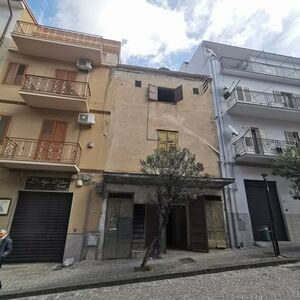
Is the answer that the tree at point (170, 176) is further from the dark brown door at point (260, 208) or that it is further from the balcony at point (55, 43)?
the balcony at point (55, 43)

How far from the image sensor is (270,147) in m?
12.7

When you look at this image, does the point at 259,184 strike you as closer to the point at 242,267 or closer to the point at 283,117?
the point at 283,117

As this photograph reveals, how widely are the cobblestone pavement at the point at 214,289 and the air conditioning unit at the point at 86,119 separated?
7.74m

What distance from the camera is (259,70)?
15430 millimetres

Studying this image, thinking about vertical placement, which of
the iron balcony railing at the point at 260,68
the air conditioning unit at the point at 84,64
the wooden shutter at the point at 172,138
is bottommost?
the wooden shutter at the point at 172,138

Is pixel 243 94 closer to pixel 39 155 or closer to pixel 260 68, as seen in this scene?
pixel 260 68

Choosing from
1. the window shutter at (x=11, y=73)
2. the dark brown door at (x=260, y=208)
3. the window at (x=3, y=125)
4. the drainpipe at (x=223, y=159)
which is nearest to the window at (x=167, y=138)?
the drainpipe at (x=223, y=159)

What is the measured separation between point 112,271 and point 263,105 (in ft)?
39.5

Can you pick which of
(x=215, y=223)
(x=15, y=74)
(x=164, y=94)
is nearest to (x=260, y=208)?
(x=215, y=223)

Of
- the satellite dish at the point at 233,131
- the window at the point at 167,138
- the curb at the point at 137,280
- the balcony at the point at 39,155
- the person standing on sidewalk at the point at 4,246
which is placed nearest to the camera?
the curb at the point at 137,280

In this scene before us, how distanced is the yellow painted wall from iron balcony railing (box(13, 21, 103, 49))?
2448 mm

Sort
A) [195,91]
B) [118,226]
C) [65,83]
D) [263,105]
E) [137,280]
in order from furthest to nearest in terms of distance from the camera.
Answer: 1. [195,91]
2. [263,105]
3. [65,83]
4. [118,226]
5. [137,280]

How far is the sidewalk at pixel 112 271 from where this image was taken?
19.6ft

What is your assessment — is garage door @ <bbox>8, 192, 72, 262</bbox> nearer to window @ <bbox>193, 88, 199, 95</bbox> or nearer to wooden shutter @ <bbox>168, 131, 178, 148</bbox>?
wooden shutter @ <bbox>168, 131, 178, 148</bbox>
